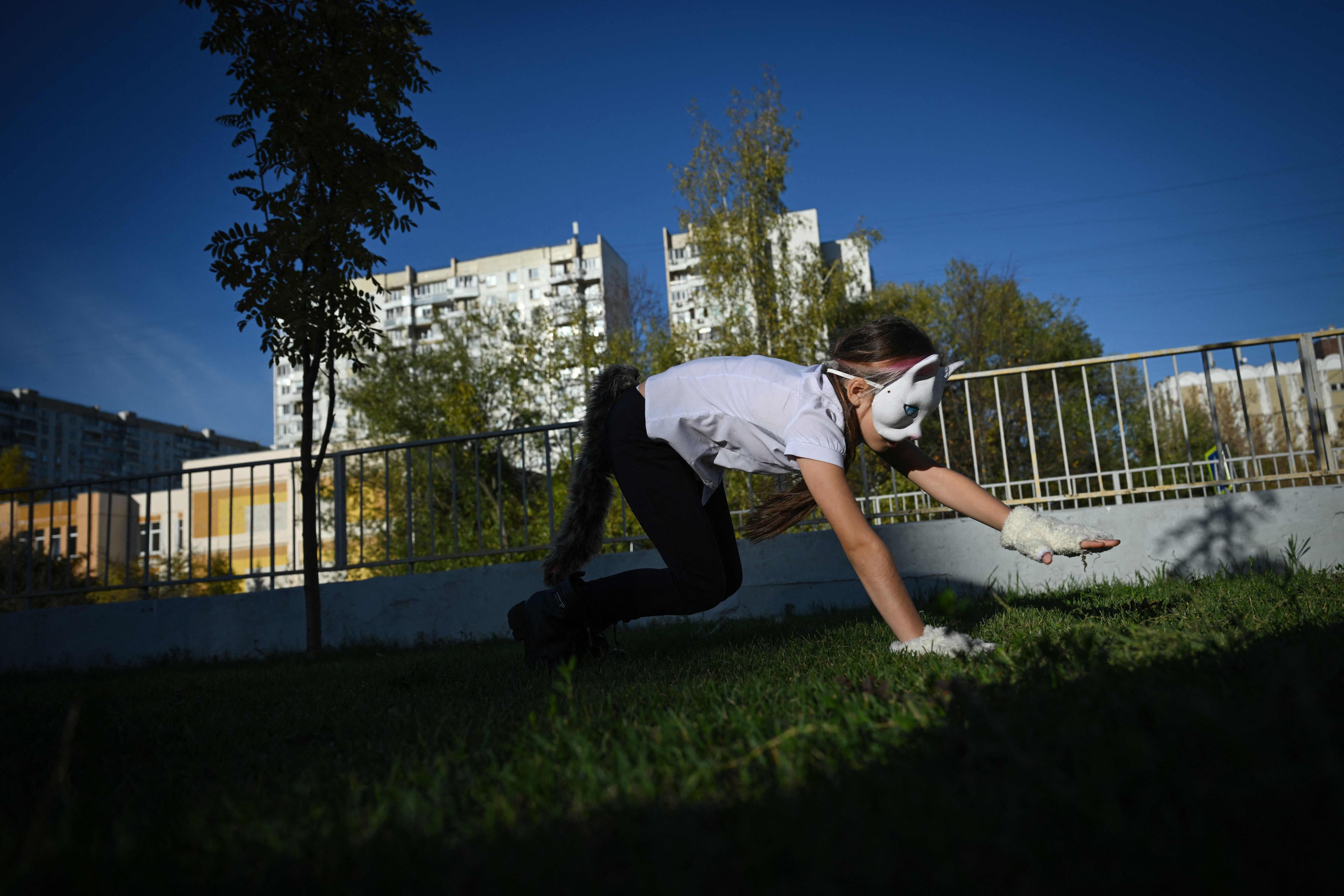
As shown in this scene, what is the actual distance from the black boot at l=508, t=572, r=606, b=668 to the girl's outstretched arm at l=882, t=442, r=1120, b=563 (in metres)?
1.47

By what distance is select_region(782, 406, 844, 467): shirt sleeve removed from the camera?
8.24ft

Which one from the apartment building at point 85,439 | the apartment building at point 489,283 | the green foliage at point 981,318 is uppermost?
the apartment building at point 489,283

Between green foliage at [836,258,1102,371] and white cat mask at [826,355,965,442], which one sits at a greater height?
green foliage at [836,258,1102,371]

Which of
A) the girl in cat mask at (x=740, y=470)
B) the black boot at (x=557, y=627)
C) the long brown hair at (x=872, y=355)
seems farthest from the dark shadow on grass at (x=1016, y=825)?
the black boot at (x=557, y=627)

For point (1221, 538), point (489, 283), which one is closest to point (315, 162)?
point (1221, 538)

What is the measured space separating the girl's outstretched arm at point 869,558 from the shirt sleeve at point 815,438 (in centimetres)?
5

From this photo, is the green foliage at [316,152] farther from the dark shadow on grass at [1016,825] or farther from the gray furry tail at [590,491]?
the dark shadow on grass at [1016,825]

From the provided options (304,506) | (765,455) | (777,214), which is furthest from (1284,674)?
(777,214)

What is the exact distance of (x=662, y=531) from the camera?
123 inches

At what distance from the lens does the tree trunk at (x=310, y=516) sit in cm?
500

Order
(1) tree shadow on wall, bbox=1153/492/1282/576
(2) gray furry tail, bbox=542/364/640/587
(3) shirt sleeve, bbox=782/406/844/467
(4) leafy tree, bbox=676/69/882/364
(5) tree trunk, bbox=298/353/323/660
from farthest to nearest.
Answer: (4) leafy tree, bbox=676/69/882/364
(1) tree shadow on wall, bbox=1153/492/1282/576
(5) tree trunk, bbox=298/353/323/660
(2) gray furry tail, bbox=542/364/640/587
(3) shirt sleeve, bbox=782/406/844/467

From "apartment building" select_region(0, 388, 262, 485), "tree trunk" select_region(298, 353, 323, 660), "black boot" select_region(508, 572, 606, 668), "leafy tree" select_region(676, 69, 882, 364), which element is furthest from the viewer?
"apartment building" select_region(0, 388, 262, 485)

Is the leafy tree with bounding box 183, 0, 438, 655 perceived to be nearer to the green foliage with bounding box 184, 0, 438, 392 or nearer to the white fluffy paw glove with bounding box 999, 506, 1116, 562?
the green foliage with bounding box 184, 0, 438, 392

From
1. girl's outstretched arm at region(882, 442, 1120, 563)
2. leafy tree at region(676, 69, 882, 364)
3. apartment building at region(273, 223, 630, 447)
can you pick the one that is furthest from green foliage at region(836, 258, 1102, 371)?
apartment building at region(273, 223, 630, 447)
